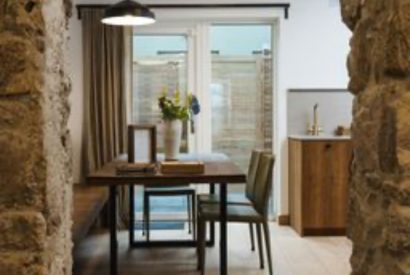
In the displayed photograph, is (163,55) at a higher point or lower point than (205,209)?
higher

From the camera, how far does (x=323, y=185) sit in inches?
198

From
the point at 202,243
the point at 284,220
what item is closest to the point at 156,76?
the point at 284,220

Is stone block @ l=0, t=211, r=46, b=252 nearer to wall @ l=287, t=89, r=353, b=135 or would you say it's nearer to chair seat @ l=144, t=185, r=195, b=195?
chair seat @ l=144, t=185, r=195, b=195

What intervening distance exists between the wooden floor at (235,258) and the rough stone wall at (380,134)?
2568 millimetres

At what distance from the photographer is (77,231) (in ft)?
10.8

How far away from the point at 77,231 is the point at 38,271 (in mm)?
1926

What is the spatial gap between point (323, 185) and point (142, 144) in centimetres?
215

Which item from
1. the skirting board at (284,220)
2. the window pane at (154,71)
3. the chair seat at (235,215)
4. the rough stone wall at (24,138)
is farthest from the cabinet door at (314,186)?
the rough stone wall at (24,138)

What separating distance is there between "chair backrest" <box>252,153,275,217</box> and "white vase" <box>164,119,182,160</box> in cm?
68

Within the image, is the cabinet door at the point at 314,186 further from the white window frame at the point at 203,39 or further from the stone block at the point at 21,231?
the stone block at the point at 21,231

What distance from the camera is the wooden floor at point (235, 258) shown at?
3.96 metres

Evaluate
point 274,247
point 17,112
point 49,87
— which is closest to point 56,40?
point 49,87

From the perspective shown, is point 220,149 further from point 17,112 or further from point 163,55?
point 17,112

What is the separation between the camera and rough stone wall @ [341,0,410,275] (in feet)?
3.94
